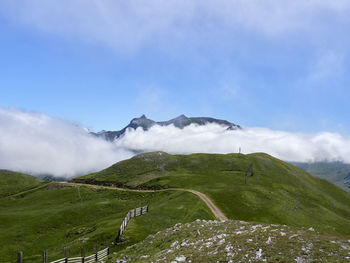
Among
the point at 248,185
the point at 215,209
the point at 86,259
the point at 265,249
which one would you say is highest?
the point at 248,185

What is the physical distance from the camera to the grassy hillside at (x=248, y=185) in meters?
73.6

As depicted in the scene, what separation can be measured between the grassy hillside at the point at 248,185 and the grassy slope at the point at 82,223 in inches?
638

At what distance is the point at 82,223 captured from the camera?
7325 centimetres

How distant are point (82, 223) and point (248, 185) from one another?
257 feet

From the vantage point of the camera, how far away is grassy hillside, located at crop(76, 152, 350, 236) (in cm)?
7362

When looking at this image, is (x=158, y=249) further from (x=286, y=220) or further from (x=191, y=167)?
(x=191, y=167)

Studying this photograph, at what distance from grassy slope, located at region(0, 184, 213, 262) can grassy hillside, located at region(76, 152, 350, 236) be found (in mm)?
16202

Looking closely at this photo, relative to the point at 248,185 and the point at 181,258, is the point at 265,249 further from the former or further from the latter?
the point at 248,185

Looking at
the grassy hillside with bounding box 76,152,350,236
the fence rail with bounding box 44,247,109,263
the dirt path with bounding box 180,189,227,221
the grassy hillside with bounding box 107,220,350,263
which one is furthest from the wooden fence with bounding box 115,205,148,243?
the grassy hillside with bounding box 76,152,350,236

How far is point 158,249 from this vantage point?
104ft

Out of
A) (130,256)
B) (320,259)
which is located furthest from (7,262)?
(320,259)

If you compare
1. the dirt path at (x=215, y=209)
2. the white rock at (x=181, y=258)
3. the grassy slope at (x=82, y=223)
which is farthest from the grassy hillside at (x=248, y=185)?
the white rock at (x=181, y=258)

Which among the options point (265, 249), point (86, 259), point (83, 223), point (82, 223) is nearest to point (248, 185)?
point (83, 223)

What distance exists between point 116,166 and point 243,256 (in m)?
170
